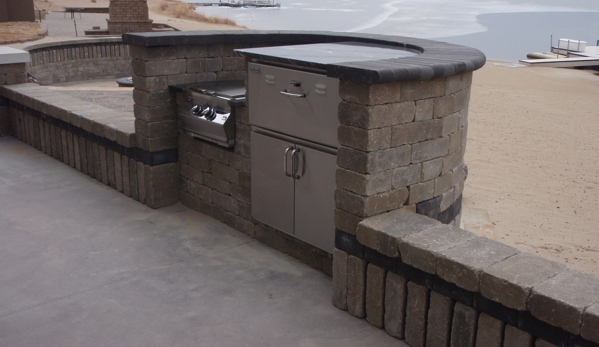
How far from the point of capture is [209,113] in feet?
17.6

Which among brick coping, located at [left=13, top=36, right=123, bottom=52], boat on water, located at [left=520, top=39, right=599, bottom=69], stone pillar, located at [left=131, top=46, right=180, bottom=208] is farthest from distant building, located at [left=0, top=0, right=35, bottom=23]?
stone pillar, located at [left=131, top=46, right=180, bottom=208]

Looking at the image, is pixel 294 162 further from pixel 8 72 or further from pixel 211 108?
pixel 8 72

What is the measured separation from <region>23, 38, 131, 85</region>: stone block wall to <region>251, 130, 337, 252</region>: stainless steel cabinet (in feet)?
41.5

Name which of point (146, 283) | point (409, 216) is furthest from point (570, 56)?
point (146, 283)

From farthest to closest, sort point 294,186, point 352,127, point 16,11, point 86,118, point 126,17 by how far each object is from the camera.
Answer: point 16,11 → point 126,17 → point 86,118 → point 294,186 → point 352,127

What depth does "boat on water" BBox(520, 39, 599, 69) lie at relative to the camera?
31578mm

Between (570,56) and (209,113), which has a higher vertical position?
(209,113)

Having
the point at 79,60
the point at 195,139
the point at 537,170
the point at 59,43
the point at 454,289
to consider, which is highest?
the point at 59,43

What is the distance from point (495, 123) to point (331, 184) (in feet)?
45.0

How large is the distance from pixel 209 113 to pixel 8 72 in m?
4.19

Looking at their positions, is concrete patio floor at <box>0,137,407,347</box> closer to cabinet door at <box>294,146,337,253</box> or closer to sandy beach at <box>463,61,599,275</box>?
cabinet door at <box>294,146,337,253</box>

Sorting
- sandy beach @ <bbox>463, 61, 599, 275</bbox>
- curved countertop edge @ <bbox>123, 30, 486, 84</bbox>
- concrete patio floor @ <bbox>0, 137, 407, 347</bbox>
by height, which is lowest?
sandy beach @ <bbox>463, 61, 599, 275</bbox>

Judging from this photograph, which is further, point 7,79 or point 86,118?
point 7,79

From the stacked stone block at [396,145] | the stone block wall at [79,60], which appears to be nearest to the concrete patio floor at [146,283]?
the stacked stone block at [396,145]
